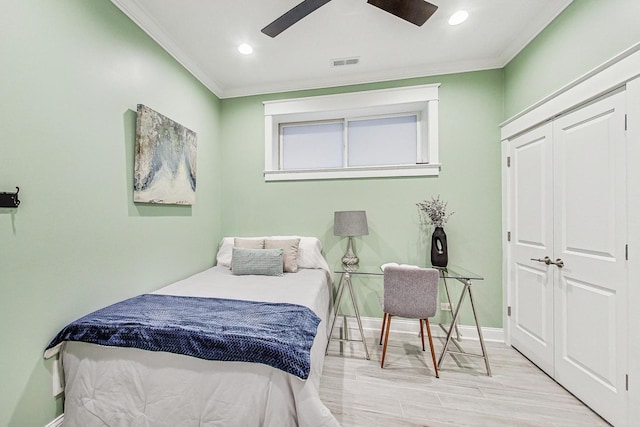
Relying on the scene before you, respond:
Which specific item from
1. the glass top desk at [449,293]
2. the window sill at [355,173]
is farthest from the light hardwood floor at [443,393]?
the window sill at [355,173]

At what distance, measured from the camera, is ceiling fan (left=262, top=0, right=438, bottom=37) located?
1.64 meters

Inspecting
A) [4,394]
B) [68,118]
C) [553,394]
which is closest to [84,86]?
[68,118]

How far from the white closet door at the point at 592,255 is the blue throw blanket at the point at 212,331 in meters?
1.86

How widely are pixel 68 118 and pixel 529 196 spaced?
3578 millimetres

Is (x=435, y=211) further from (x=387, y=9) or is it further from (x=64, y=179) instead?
(x=64, y=179)

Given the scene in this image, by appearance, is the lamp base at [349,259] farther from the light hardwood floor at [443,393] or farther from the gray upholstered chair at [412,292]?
the light hardwood floor at [443,393]

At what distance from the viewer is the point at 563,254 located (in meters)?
1.93

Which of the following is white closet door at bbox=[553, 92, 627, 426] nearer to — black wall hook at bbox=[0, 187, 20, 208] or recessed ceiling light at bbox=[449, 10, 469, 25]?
recessed ceiling light at bbox=[449, 10, 469, 25]

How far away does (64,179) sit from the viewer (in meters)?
1.52

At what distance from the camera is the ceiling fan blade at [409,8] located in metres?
1.67

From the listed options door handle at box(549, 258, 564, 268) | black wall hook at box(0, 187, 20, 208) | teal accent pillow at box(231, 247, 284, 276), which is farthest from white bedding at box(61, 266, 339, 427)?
door handle at box(549, 258, 564, 268)

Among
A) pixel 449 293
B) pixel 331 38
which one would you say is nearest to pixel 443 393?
pixel 449 293

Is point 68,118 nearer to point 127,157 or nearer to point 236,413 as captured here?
point 127,157

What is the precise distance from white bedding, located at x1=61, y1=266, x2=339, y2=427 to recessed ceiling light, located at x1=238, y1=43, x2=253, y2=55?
8.56ft
